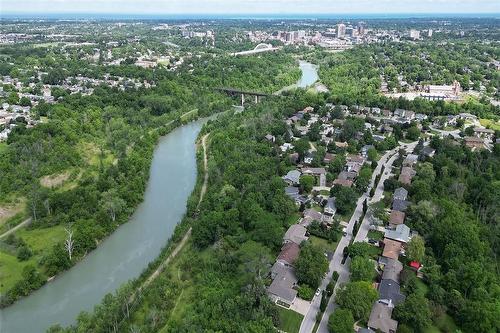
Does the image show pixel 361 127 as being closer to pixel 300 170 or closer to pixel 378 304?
pixel 300 170

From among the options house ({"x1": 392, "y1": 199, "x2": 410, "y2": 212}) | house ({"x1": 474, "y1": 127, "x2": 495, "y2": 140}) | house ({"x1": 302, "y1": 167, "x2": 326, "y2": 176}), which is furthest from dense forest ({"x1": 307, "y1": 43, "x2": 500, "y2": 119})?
house ({"x1": 392, "y1": 199, "x2": 410, "y2": 212})

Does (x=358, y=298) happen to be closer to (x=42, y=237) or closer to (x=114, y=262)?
(x=114, y=262)

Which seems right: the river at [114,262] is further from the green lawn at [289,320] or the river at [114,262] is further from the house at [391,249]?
the house at [391,249]

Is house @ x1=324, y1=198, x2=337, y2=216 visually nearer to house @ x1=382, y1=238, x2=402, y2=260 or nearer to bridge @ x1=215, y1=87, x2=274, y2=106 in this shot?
house @ x1=382, y1=238, x2=402, y2=260

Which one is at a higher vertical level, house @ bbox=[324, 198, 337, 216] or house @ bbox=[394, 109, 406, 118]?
house @ bbox=[394, 109, 406, 118]

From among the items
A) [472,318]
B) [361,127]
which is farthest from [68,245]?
[361,127]

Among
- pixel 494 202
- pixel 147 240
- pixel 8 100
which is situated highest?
pixel 8 100
